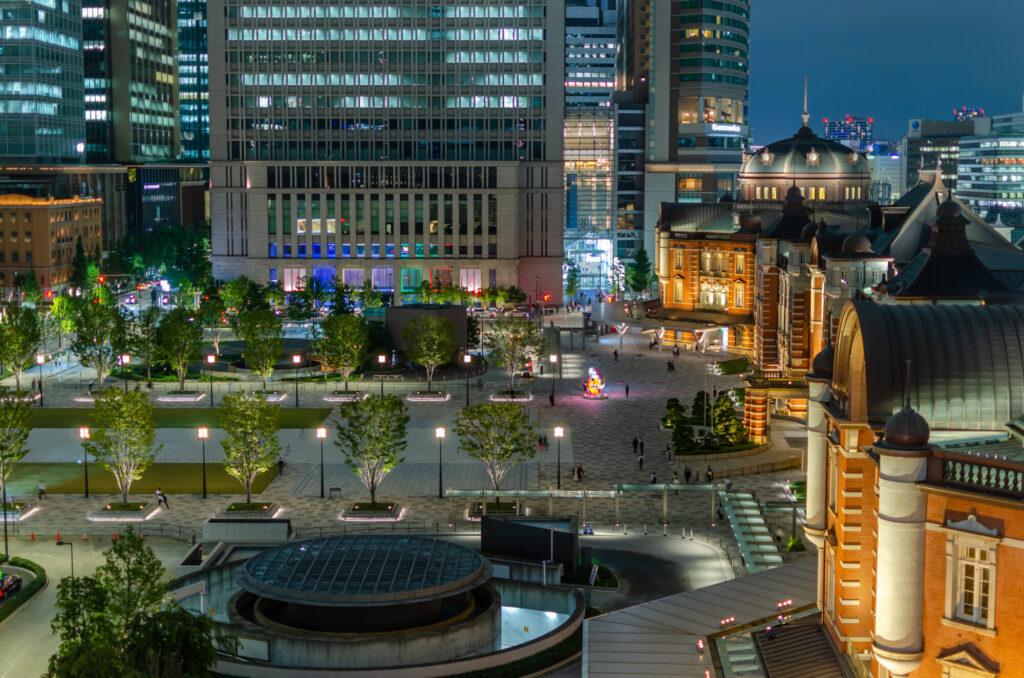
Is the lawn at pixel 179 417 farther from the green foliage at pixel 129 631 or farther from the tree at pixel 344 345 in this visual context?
the green foliage at pixel 129 631

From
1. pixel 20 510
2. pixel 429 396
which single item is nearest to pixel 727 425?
pixel 429 396

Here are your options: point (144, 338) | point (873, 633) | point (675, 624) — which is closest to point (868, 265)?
point (675, 624)

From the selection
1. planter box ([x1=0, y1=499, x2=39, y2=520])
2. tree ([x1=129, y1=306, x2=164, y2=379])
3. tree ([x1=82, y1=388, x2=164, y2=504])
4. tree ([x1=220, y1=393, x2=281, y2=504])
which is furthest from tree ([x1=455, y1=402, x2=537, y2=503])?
tree ([x1=129, y1=306, x2=164, y2=379])

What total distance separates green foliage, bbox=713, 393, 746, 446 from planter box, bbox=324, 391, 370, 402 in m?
32.7

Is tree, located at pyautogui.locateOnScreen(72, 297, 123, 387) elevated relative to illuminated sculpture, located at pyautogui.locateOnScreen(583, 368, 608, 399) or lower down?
elevated

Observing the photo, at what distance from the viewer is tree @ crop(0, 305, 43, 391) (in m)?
116

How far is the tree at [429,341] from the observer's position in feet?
396

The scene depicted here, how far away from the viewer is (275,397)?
116562mm

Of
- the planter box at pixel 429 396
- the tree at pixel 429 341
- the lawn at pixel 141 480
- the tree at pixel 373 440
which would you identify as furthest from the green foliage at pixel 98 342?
the tree at pixel 373 440

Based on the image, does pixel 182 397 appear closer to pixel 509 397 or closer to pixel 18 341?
pixel 18 341

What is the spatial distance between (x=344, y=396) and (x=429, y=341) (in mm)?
9174

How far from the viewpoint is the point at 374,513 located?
256 ft

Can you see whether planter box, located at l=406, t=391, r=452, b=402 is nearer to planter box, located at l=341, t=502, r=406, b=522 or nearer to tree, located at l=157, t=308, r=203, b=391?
tree, located at l=157, t=308, r=203, b=391

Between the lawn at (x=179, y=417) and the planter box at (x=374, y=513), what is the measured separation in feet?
85.8
